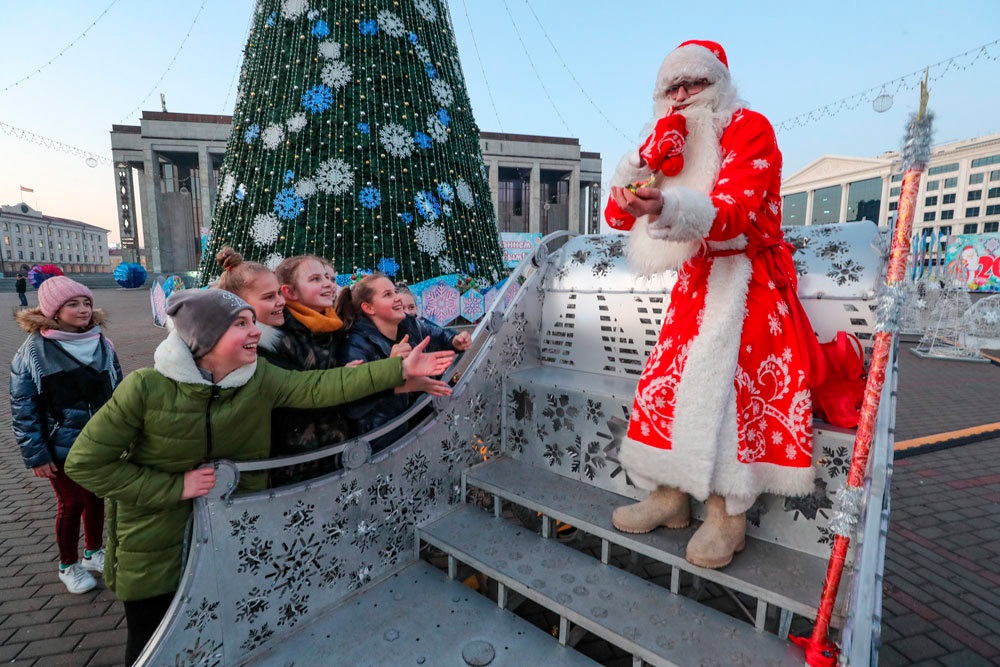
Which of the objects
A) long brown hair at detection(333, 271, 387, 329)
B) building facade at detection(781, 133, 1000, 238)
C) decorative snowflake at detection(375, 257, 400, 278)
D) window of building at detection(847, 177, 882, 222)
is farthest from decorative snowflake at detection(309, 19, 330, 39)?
window of building at detection(847, 177, 882, 222)

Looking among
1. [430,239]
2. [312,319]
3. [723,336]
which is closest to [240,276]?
[312,319]

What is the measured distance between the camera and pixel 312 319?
2281mm

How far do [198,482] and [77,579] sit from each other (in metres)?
2.12

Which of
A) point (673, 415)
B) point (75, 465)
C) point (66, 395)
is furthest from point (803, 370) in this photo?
point (66, 395)

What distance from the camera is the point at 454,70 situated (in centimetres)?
523

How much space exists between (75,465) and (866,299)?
10.3ft

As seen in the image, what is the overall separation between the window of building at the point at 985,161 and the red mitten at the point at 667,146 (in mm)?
66521

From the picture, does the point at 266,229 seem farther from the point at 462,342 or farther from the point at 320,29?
the point at 462,342

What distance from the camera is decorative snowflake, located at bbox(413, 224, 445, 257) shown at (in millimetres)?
4773

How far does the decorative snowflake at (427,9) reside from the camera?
16.0 ft

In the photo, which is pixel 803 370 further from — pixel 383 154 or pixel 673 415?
pixel 383 154

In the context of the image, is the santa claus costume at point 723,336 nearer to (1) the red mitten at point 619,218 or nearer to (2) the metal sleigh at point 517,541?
(1) the red mitten at point 619,218

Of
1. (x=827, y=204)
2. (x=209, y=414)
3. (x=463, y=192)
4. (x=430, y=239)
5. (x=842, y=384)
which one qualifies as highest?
(x=827, y=204)

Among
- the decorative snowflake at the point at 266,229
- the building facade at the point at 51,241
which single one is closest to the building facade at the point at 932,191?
the decorative snowflake at the point at 266,229
